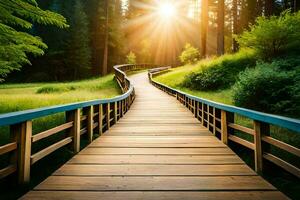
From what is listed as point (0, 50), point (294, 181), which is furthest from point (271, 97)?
point (0, 50)

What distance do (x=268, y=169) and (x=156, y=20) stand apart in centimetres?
7119

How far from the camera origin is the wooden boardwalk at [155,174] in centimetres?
343

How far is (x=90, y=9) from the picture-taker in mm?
45125

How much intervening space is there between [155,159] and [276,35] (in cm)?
1422

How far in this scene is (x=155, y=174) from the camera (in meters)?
4.14

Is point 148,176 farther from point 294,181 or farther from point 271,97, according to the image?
point 271,97

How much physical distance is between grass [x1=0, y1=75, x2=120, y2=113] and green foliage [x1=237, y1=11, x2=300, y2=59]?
10258mm

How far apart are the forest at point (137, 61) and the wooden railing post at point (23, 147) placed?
90mm

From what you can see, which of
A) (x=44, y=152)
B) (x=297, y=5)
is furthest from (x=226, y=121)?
(x=297, y=5)

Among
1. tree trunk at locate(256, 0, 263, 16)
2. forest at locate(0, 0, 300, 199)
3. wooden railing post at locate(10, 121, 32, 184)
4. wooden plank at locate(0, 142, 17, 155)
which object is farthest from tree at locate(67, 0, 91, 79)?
wooden plank at locate(0, 142, 17, 155)

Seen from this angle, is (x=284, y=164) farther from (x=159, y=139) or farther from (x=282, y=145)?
(x=159, y=139)

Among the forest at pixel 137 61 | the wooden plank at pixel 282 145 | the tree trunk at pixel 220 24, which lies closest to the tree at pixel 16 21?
the forest at pixel 137 61

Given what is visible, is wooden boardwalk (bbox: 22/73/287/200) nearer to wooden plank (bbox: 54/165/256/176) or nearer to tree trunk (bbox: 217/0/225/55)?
wooden plank (bbox: 54/165/256/176)

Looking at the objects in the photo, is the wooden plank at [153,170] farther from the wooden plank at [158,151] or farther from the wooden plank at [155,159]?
the wooden plank at [158,151]
